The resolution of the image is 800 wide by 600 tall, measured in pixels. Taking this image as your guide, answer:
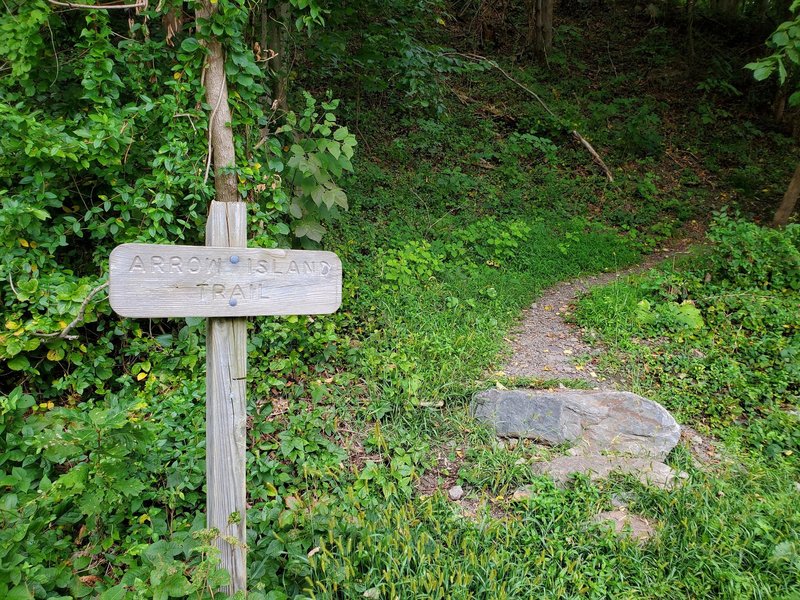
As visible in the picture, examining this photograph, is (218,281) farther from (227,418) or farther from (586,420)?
(586,420)

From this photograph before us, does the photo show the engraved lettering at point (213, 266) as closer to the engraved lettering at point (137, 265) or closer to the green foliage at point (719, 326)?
the engraved lettering at point (137, 265)

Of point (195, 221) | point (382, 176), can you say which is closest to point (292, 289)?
point (195, 221)

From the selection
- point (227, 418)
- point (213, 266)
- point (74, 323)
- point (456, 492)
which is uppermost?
point (213, 266)

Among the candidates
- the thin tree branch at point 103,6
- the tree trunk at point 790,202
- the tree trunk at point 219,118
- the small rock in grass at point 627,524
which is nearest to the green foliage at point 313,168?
the tree trunk at point 219,118

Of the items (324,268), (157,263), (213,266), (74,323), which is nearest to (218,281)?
(213,266)

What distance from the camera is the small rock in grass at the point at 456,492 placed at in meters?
3.24

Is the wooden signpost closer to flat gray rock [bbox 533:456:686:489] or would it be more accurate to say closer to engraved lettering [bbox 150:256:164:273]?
engraved lettering [bbox 150:256:164:273]

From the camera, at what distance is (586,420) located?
3777mm

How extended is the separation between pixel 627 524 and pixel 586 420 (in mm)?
963

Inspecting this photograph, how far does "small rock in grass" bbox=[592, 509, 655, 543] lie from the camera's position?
2.89m

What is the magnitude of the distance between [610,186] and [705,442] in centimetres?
642

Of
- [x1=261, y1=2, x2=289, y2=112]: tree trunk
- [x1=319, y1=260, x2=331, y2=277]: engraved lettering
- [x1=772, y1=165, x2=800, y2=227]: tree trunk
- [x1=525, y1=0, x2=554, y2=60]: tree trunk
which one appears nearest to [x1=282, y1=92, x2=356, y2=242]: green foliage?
[x1=261, y1=2, x2=289, y2=112]: tree trunk

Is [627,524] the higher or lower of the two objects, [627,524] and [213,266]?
the lower

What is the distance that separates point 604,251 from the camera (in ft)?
24.3
